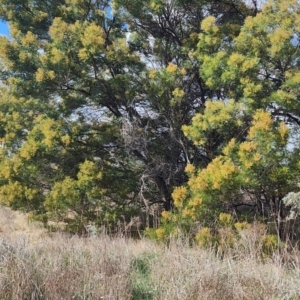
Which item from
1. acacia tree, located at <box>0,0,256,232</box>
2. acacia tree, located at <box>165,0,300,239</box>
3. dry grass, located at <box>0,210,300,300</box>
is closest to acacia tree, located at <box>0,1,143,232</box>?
acacia tree, located at <box>0,0,256,232</box>

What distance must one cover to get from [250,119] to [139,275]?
548cm

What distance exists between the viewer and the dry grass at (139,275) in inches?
159

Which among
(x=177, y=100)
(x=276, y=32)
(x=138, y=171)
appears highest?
(x=276, y=32)

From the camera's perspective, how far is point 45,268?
4445 millimetres

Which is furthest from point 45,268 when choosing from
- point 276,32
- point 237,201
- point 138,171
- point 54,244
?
point 138,171

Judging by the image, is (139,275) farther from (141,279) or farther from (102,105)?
(102,105)

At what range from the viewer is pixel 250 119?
9.38m

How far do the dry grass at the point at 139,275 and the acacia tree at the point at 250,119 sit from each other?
2831mm

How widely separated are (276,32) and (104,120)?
5.97 metres

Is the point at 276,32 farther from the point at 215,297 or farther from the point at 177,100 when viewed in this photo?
the point at 215,297

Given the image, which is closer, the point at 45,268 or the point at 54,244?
the point at 45,268

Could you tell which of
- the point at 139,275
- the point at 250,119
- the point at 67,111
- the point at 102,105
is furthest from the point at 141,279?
the point at 102,105

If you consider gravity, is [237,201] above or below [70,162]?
below

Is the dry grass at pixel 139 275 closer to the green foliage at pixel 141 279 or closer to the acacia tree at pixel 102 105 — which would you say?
the green foliage at pixel 141 279
